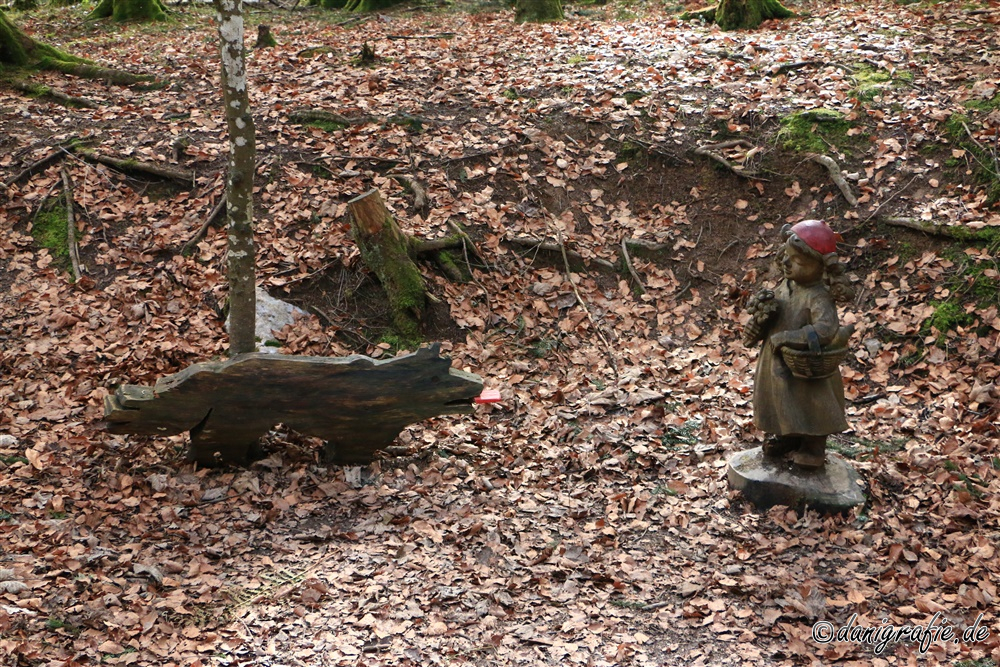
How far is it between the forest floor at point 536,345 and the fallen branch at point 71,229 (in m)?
0.11

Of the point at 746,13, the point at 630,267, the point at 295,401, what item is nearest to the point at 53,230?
the point at 295,401

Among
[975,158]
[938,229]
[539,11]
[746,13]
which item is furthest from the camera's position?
[539,11]

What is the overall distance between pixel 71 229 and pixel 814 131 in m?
8.25

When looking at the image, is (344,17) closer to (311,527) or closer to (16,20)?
(16,20)

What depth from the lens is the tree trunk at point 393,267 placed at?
8.12m

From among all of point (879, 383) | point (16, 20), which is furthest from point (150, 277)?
point (16, 20)

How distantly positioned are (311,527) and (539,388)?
2.67 meters

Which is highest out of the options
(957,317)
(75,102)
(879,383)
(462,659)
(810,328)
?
(75,102)

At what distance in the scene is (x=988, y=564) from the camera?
5.09 m

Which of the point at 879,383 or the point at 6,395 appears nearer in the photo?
the point at 6,395

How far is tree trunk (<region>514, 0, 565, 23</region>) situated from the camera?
14.5 meters

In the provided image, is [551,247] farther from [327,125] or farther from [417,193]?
[327,125]

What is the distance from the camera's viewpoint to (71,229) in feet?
28.1

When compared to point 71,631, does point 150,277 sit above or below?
above
